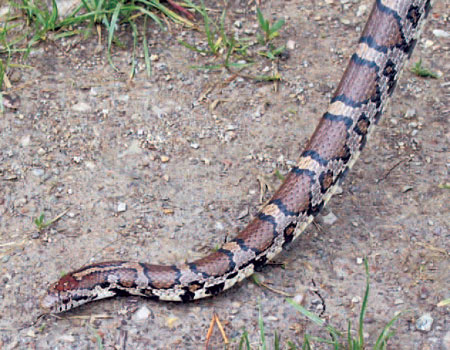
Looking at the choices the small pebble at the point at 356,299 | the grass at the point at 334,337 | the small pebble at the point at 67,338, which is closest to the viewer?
the grass at the point at 334,337

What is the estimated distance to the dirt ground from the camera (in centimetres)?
600

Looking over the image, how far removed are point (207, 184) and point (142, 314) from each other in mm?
1580

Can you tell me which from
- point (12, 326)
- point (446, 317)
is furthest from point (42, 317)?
point (446, 317)

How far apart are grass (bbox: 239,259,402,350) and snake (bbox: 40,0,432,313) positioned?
2.00 ft

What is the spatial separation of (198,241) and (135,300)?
2.76ft

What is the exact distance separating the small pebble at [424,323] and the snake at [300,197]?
1.33 m

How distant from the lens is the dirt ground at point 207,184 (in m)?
6.00

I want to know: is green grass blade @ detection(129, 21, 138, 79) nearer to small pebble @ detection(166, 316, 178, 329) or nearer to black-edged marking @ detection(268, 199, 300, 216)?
black-edged marking @ detection(268, 199, 300, 216)

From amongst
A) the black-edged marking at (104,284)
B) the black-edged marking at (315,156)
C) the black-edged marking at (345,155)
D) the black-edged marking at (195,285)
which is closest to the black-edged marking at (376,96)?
the black-edged marking at (345,155)

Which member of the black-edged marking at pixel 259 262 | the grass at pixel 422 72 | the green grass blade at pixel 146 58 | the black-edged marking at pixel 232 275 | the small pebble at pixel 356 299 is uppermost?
the grass at pixel 422 72

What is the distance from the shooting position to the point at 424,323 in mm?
5793

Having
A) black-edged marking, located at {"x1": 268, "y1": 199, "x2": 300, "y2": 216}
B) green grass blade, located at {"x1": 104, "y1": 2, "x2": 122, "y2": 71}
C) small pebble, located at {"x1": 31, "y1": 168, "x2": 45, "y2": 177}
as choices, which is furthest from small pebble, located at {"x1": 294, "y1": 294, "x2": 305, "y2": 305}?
green grass blade, located at {"x1": 104, "y1": 2, "x2": 122, "y2": 71}

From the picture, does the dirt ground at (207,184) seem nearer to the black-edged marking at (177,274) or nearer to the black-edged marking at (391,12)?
the black-edged marking at (177,274)

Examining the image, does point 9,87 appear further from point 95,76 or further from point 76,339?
point 76,339
